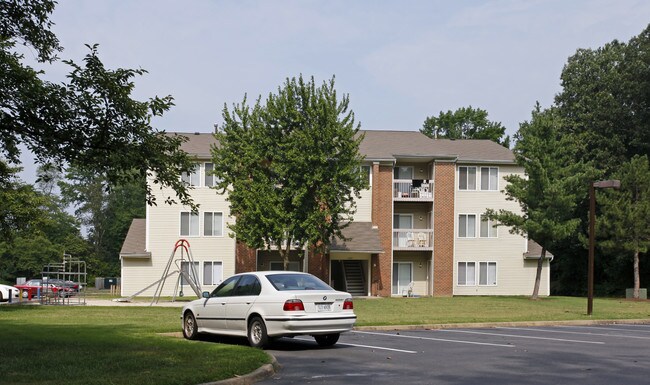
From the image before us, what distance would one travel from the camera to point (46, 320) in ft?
80.2

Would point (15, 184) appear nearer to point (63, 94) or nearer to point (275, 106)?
point (275, 106)

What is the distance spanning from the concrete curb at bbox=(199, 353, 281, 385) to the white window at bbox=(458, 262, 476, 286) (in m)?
40.1

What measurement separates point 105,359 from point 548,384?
21.7 ft

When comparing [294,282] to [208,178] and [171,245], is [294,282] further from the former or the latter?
[171,245]

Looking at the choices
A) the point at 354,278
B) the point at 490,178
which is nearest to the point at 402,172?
the point at 490,178

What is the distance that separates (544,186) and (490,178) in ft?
29.7

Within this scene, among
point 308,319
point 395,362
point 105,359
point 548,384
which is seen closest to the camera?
point 548,384

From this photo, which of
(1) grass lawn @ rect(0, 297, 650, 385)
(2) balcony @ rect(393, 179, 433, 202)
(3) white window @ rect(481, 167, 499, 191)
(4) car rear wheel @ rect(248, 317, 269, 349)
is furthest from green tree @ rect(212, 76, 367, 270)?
(4) car rear wheel @ rect(248, 317, 269, 349)

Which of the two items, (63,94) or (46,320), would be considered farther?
(46,320)

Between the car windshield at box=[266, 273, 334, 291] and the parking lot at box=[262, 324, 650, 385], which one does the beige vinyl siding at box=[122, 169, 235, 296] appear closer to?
the parking lot at box=[262, 324, 650, 385]

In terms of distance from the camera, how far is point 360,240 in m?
48.0

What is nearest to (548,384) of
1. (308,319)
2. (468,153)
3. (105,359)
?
(308,319)

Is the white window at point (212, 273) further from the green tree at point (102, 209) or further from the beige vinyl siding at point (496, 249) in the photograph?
the green tree at point (102, 209)

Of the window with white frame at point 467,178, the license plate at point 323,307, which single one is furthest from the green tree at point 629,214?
the license plate at point 323,307
